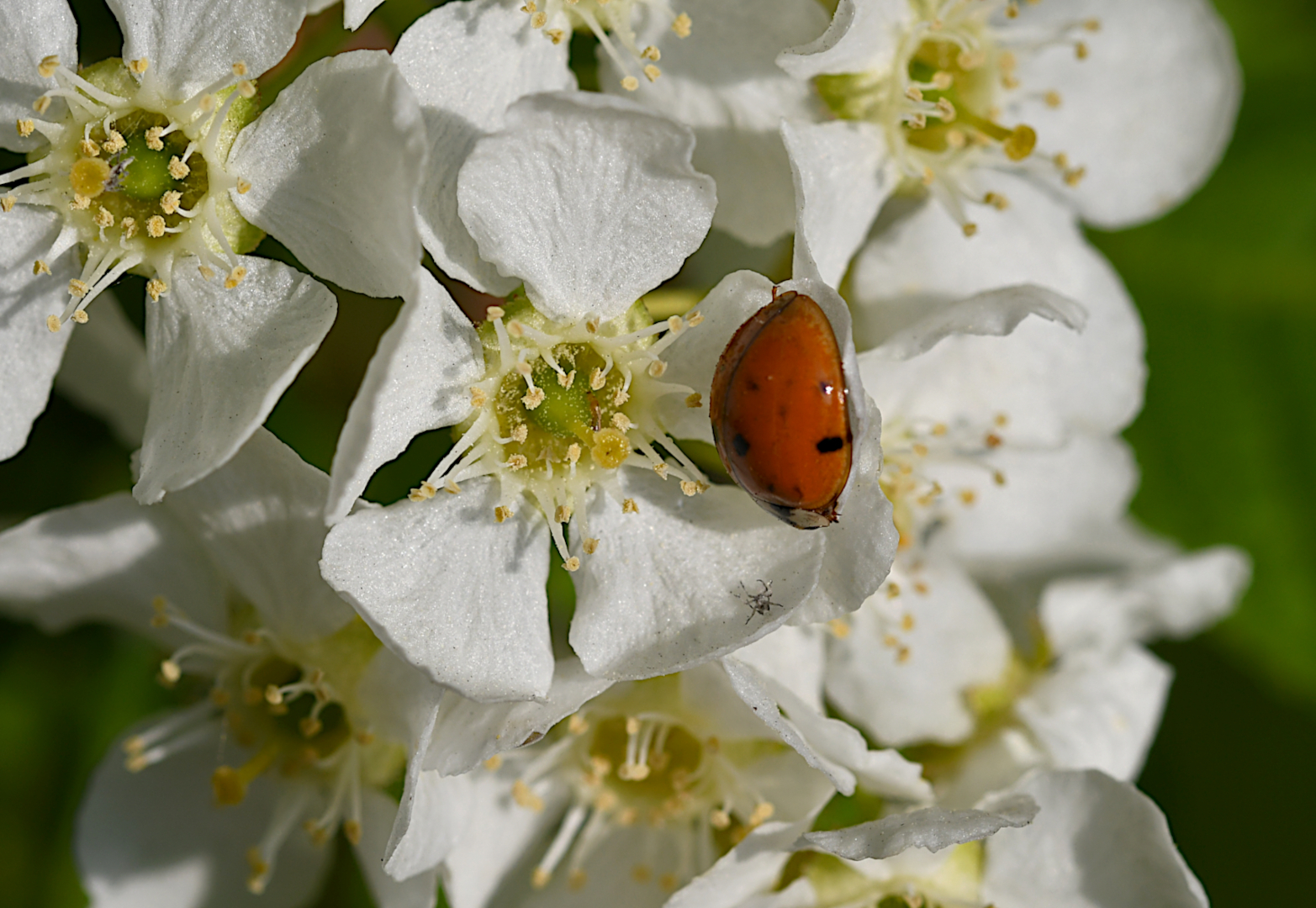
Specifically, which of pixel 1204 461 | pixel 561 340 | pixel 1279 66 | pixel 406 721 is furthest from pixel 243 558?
pixel 1279 66

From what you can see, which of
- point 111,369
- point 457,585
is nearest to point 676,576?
point 457,585

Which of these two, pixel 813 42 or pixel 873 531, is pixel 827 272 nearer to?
pixel 813 42

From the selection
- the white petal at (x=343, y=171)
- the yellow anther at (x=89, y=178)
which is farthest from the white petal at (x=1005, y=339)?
the yellow anther at (x=89, y=178)

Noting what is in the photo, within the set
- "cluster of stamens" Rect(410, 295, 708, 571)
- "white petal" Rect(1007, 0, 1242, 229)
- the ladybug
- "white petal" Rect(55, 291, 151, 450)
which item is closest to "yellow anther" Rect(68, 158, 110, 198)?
"white petal" Rect(55, 291, 151, 450)

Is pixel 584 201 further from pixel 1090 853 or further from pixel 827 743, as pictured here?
pixel 1090 853

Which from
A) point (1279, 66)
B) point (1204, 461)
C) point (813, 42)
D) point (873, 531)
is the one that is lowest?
point (1204, 461)

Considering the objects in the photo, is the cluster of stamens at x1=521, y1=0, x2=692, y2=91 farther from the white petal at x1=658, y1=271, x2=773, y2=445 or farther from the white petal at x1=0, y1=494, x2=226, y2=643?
the white petal at x1=0, y1=494, x2=226, y2=643
